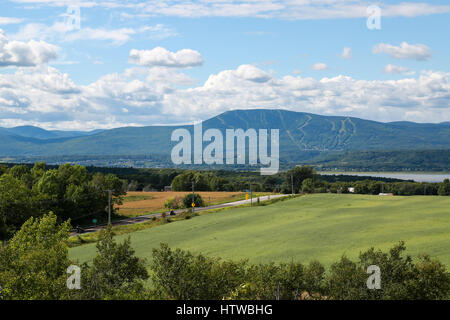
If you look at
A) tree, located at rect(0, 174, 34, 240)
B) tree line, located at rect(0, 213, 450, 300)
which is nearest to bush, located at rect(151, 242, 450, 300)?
tree line, located at rect(0, 213, 450, 300)

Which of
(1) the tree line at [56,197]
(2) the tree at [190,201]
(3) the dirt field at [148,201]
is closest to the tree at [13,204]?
(1) the tree line at [56,197]

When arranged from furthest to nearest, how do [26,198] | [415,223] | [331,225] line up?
[26,198], [331,225], [415,223]

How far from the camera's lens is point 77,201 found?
8944 cm

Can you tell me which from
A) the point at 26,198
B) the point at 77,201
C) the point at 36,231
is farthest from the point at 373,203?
the point at 36,231

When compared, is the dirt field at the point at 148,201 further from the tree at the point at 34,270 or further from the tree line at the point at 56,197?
the tree at the point at 34,270

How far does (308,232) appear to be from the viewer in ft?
191

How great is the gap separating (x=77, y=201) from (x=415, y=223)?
59.7m

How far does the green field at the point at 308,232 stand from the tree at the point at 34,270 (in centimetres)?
795

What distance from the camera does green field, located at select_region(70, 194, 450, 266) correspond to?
4512 cm
